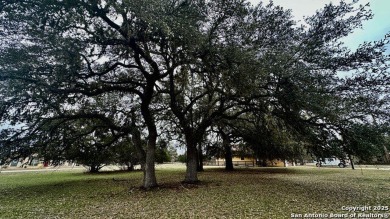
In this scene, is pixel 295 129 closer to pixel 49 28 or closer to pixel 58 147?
pixel 49 28

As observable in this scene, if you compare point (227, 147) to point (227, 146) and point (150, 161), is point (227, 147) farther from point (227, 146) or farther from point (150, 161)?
point (150, 161)

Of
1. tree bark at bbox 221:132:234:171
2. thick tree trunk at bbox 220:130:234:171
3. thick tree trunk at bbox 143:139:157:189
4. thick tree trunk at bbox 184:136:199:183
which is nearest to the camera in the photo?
thick tree trunk at bbox 143:139:157:189

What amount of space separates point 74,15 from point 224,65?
5.55m

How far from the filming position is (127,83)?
1249 cm

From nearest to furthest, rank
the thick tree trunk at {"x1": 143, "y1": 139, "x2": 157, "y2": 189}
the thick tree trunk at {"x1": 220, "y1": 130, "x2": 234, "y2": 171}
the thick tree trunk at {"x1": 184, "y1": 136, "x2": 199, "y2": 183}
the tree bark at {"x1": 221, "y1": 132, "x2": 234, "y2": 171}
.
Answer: the thick tree trunk at {"x1": 143, "y1": 139, "x2": 157, "y2": 189} → the thick tree trunk at {"x1": 184, "y1": 136, "x2": 199, "y2": 183} → the thick tree trunk at {"x1": 220, "y1": 130, "x2": 234, "y2": 171} → the tree bark at {"x1": 221, "y1": 132, "x2": 234, "y2": 171}

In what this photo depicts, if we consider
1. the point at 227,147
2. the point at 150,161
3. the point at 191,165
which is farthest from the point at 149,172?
the point at 227,147

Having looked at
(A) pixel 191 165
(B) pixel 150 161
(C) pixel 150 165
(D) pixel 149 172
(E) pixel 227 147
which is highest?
(E) pixel 227 147

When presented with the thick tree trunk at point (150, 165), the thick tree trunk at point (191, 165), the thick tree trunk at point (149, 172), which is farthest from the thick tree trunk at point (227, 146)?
the thick tree trunk at point (149, 172)

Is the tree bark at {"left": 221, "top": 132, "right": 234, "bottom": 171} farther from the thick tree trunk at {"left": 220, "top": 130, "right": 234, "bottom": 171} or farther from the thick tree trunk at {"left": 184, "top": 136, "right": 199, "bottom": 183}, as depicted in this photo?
the thick tree trunk at {"left": 184, "top": 136, "right": 199, "bottom": 183}

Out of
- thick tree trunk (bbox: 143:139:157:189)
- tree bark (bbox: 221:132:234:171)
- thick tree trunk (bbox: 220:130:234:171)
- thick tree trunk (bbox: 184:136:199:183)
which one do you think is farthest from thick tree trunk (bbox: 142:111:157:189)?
tree bark (bbox: 221:132:234:171)

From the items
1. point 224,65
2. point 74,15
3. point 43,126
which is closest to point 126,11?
point 74,15

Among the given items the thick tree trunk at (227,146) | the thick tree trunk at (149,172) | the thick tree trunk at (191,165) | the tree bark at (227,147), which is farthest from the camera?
the tree bark at (227,147)

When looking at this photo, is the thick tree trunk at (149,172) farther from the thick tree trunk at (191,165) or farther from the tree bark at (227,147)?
the tree bark at (227,147)

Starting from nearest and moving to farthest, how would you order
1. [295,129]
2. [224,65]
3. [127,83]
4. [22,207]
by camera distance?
[22,207], [224,65], [295,129], [127,83]
